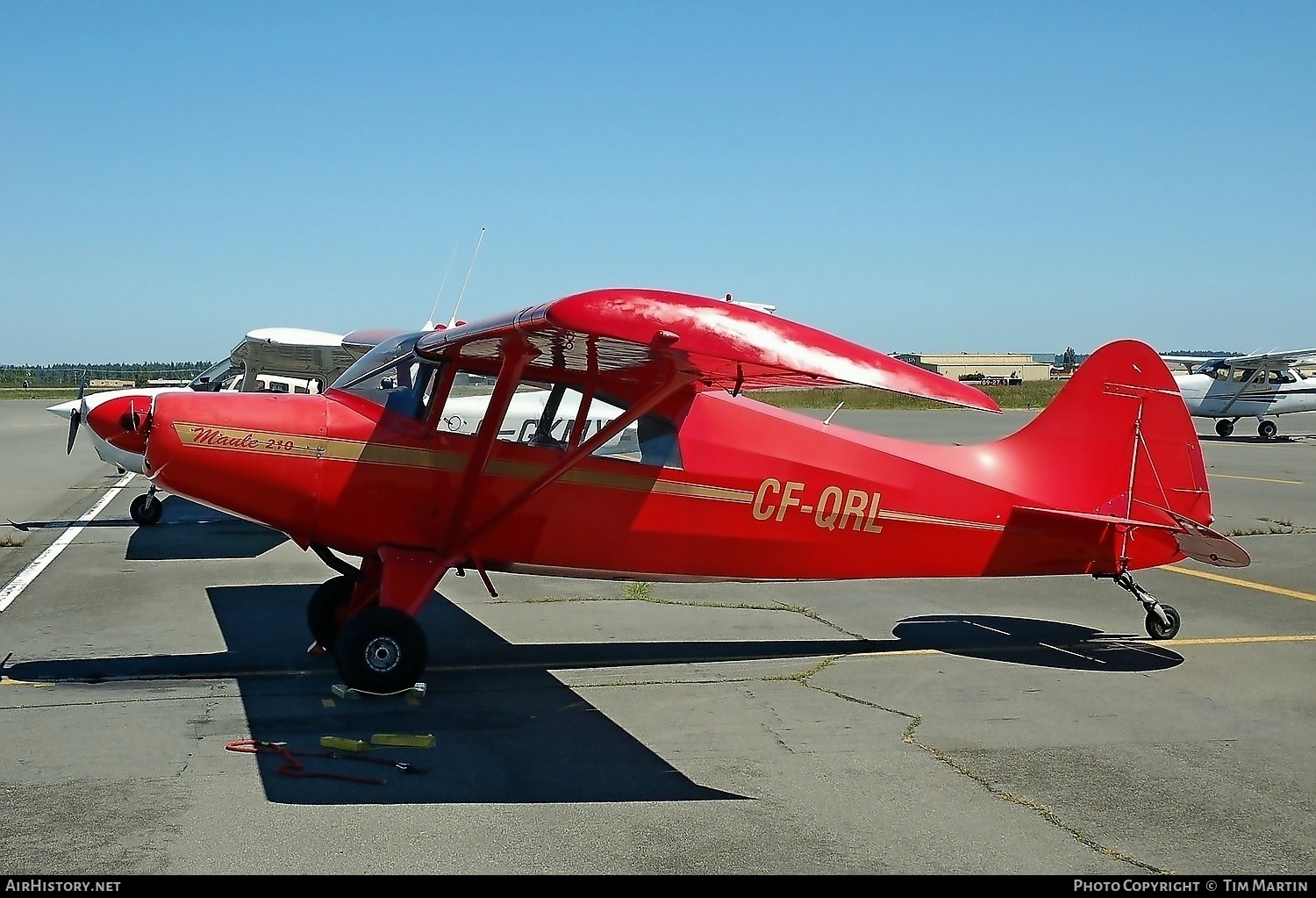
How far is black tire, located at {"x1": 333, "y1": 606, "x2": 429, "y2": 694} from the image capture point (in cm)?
678

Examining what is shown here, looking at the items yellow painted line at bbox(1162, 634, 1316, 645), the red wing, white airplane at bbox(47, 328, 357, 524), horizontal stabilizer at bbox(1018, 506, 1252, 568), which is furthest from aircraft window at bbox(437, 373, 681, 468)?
white airplane at bbox(47, 328, 357, 524)

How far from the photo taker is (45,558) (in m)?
12.5

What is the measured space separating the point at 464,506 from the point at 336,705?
1495 mm

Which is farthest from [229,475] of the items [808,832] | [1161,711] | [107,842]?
[1161,711]

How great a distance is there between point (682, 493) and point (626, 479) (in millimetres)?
400

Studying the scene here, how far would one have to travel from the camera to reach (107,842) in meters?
4.57

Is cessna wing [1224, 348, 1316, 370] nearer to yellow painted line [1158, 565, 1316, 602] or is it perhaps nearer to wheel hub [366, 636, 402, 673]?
yellow painted line [1158, 565, 1316, 602]

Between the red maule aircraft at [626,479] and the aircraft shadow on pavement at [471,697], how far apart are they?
1.54 ft

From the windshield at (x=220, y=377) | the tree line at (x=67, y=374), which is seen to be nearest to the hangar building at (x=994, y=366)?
the tree line at (x=67, y=374)

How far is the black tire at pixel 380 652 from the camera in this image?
267 inches

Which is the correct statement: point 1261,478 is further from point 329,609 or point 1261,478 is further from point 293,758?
point 293,758

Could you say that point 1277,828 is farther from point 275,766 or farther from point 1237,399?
point 1237,399

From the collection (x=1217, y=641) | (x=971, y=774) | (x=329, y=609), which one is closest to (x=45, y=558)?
(x=329, y=609)

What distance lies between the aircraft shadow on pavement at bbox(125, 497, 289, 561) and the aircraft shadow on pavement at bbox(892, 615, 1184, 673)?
711cm
